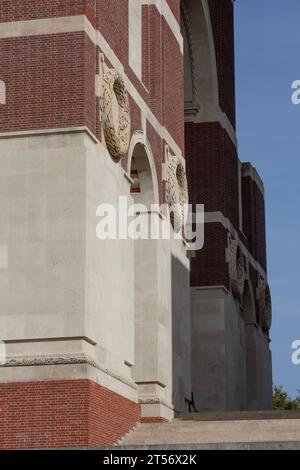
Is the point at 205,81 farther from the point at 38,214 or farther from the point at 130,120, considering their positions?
the point at 38,214

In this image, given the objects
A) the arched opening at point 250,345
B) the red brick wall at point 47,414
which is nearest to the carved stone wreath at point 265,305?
the arched opening at point 250,345

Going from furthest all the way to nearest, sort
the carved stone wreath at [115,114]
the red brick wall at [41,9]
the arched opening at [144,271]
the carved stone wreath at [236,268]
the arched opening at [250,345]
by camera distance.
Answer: the arched opening at [250,345] < the carved stone wreath at [236,268] < the arched opening at [144,271] < the carved stone wreath at [115,114] < the red brick wall at [41,9]

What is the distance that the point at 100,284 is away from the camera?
31.5 m

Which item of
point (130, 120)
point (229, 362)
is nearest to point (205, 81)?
point (229, 362)

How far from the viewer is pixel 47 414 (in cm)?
2953

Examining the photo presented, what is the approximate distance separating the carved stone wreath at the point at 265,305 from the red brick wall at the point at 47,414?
1054 inches

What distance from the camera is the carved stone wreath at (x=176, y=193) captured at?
39188mm

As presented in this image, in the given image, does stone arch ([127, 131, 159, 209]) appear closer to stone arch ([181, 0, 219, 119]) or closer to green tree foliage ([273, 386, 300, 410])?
stone arch ([181, 0, 219, 119])

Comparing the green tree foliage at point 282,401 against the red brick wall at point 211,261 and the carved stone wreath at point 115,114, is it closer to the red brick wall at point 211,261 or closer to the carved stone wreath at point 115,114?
the red brick wall at point 211,261

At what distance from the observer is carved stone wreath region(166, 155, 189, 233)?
3919 centimetres

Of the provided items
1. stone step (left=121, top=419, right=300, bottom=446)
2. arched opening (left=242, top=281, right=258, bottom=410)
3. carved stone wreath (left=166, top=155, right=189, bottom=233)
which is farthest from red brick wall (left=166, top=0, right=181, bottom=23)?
arched opening (left=242, top=281, right=258, bottom=410)

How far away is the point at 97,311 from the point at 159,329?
19.4ft

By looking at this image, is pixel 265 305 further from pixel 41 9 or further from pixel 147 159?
pixel 41 9

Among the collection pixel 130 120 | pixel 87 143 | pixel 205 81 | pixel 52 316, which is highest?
pixel 205 81
